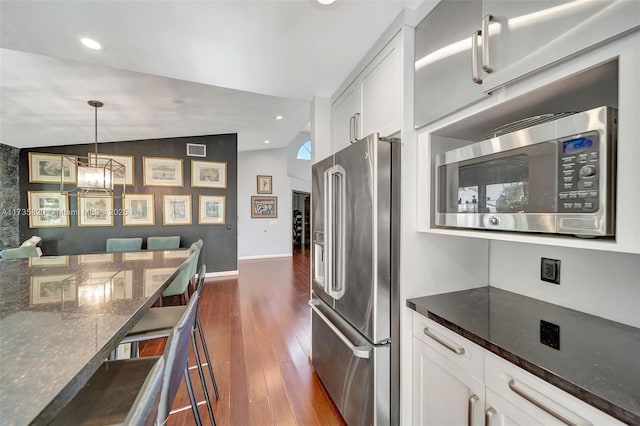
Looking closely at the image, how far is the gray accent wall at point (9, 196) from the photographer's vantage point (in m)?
4.57

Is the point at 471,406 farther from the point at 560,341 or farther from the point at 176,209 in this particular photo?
the point at 176,209

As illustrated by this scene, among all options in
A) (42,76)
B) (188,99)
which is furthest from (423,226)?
(42,76)

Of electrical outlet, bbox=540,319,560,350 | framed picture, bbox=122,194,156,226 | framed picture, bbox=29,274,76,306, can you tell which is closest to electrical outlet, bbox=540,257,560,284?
electrical outlet, bbox=540,319,560,350

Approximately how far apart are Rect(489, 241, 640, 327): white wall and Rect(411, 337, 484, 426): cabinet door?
64 centimetres

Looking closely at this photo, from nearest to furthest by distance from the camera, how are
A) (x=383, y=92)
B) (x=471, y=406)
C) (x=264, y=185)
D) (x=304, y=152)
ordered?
(x=471, y=406)
(x=383, y=92)
(x=264, y=185)
(x=304, y=152)

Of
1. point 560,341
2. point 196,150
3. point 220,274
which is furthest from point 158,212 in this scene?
point 560,341

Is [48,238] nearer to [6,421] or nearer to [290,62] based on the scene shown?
[290,62]

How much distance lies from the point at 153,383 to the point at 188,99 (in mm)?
3836

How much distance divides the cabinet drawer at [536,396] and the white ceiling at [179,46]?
1647 mm

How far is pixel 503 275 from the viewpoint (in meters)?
1.50

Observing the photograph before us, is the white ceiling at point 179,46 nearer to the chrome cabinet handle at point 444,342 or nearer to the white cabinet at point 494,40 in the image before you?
the white cabinet at point 494,40

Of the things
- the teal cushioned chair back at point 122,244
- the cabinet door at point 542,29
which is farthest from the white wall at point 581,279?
the teal cushioned chair back at point 122,244

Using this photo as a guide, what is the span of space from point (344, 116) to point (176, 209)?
4.64 m

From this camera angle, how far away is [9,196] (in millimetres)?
4703
